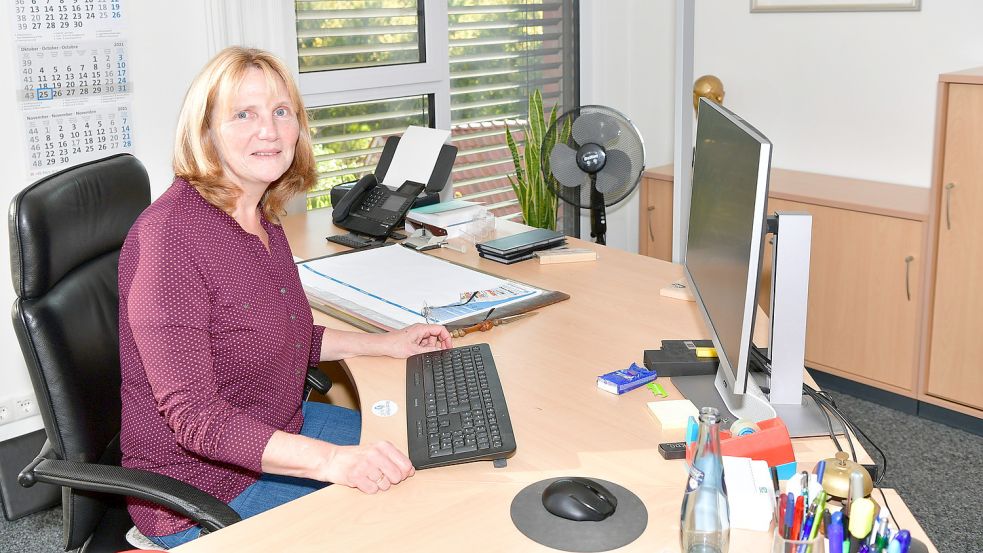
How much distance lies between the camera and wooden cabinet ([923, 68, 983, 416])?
2.90m

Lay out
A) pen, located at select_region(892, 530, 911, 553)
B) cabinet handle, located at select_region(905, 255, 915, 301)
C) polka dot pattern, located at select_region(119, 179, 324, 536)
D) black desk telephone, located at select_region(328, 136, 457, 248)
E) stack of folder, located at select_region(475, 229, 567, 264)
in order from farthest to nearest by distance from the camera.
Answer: cabinet handle, located at select_region(905, 255, 915, 301) → black desk telephone, located at select_region(328, 136, 457, 248) → stack of folder, located at select_region(475, 229, 567, 264) → polka dot pattern, located at select_region(119, 179, 324, 536) → pen, located at select_region(892, 530, 911, 553)

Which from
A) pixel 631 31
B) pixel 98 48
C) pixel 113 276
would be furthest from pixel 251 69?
pixel 631 31

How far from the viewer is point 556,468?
1.45m

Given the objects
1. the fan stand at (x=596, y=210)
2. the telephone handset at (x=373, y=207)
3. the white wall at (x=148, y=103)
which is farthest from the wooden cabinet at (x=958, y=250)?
the white wall at (x=148, y=103)

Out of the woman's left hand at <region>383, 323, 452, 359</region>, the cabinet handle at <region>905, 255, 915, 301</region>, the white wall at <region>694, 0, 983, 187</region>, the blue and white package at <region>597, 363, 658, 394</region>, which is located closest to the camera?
the blue and white package at <region>597, 363, 658, 394</region>

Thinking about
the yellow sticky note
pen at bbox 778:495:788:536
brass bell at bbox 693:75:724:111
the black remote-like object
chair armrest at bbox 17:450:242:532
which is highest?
brass bell at bbox 693:75:724:111

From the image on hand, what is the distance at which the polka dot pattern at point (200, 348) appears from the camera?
1.51 meters

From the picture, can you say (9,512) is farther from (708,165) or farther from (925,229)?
(925,229)

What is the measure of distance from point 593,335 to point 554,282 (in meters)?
0.39

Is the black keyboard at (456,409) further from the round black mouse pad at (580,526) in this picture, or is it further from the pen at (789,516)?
the pen at (789,516)

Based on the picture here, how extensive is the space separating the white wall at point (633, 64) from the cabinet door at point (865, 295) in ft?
3.43

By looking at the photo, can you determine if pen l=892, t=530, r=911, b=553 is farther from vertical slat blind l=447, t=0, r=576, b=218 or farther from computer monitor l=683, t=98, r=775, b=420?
vertical slat blind l=447, t=0, r=576, b=218

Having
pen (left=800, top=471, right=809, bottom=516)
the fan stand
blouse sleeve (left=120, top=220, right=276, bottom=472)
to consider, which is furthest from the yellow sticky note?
the fan stand

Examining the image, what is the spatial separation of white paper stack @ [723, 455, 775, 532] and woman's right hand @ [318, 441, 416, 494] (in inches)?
18.9
